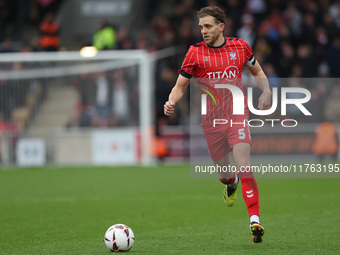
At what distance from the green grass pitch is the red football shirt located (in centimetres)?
150

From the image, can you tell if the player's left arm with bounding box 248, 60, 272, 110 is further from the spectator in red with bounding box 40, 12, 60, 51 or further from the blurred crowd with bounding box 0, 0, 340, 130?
the spectator in red with bounding box 40, 12, 60, 51

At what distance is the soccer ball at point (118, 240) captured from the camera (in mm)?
6535

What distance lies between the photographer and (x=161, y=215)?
9617mm

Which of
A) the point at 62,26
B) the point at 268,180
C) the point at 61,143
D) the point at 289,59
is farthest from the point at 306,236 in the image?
the point at 62,26

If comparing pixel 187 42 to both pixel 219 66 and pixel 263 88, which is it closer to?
pixel 263 88

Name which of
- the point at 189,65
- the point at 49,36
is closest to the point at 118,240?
the point at 189,65

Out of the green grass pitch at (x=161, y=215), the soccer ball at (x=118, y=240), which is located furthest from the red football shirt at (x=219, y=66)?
the soccer ball at (x=118, y=240)

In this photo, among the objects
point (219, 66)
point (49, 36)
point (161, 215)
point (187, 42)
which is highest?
point (49, 36)

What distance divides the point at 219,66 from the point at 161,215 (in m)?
3.11

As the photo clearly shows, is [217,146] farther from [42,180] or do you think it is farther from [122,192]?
[42,180]

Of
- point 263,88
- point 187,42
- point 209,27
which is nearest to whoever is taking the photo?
point 209,27

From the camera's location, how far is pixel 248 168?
6918mm

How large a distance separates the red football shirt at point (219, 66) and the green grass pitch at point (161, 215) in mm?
1501

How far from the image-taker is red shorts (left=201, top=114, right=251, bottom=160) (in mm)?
7141
